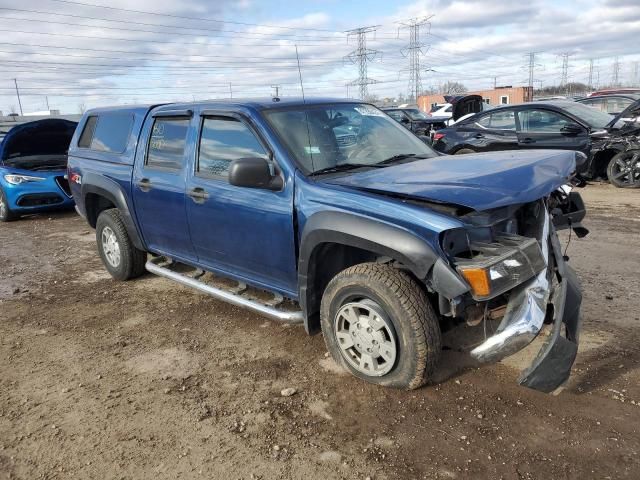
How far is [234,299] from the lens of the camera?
419 centimetres

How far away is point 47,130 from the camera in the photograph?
10016 mm

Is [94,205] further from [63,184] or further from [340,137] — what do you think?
[63,184]

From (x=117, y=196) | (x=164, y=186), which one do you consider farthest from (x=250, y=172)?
(x=117, y=196)

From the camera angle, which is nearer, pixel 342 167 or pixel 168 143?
pixel 342 167

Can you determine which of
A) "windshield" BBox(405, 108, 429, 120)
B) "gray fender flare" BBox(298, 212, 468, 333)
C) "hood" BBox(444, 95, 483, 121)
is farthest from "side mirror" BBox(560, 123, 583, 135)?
"windshield" BBox(405, 108, 429, 120)

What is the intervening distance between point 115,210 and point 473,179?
3.88 metres

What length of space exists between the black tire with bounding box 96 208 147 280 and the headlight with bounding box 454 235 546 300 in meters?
3.73

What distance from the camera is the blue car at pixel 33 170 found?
947 centimetres

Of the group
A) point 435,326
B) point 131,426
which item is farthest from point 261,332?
point 435,326

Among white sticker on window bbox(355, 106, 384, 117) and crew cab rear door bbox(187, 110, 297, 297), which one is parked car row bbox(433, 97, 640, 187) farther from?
crew cab rear door bbox(187, 110, 297, 297)

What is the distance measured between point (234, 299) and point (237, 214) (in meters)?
0.68

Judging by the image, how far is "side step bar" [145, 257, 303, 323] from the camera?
3.76m

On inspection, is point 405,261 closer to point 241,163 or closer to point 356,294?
point 356,294

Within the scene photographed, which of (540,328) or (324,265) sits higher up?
(324,265)
